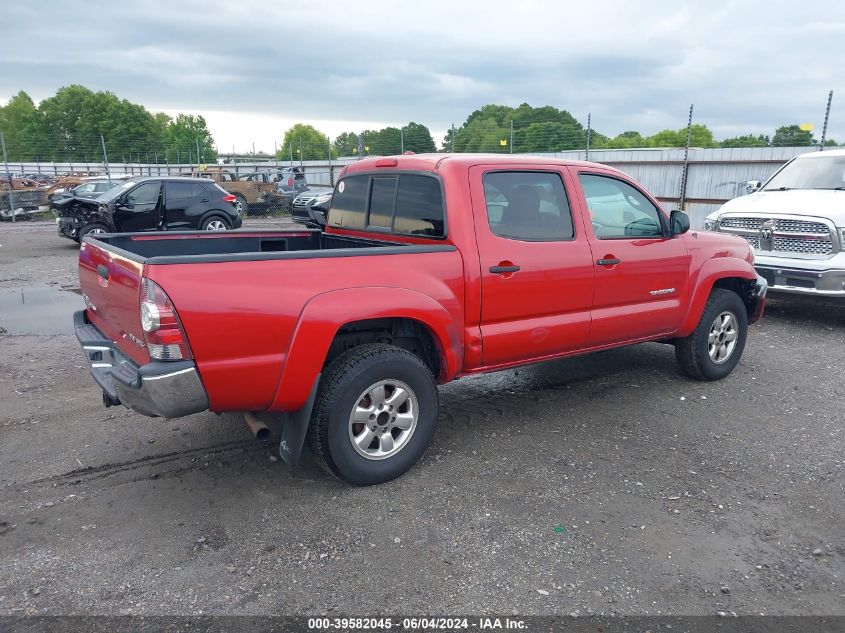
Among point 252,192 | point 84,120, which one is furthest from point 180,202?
point 84,120

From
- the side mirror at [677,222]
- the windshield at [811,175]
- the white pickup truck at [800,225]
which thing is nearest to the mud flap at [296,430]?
the side mirror at [677,222]

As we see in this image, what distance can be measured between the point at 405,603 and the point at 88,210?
1282 centimetres

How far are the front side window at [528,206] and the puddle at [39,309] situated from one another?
17.9 feet

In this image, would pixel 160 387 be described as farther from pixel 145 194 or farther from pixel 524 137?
pixel 524 137

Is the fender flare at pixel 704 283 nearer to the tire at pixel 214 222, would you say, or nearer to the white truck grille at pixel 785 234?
the white truck grille at pixel 785 234

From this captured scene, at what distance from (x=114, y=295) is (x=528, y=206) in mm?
2635

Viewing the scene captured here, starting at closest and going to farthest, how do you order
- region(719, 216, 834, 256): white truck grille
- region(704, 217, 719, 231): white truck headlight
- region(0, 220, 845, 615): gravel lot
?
1. region(0, 220, 845, 615): gravel lot
2. region(719, 216, 834, 256): white truck grille
3. region(704, 217, 719, 231): white truck headlight

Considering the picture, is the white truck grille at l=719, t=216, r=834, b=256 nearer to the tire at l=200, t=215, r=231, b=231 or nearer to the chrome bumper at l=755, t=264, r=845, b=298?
the chrome bumper at l=755, t=264, r=845, b=298

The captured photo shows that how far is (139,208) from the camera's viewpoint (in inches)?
506

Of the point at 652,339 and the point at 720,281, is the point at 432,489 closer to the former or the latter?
the point at 652,339

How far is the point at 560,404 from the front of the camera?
5090mm

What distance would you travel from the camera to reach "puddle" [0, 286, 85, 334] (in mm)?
7270

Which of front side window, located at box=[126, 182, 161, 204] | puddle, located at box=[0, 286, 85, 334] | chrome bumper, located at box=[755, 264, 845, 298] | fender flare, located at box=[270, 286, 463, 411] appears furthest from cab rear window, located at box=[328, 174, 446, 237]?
front side window, located at box=[126, 182, 161, 204]

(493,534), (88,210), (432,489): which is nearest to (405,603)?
(493,534)
